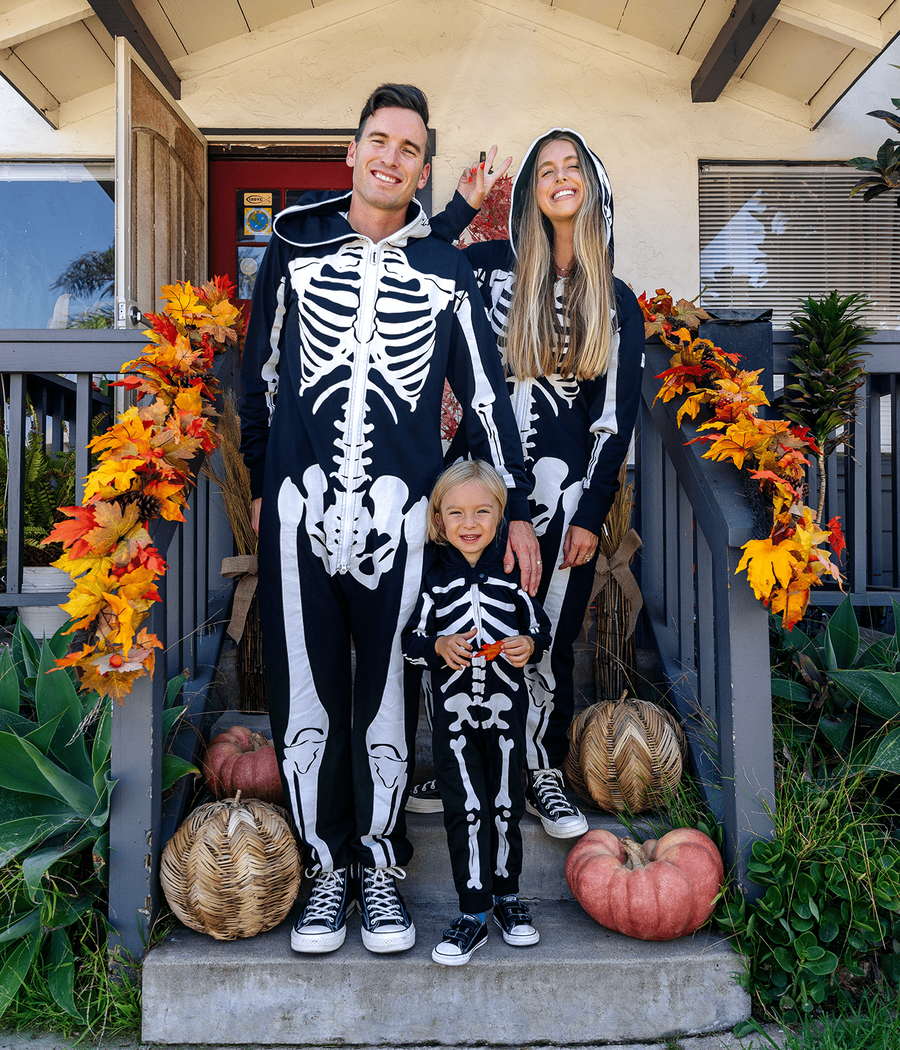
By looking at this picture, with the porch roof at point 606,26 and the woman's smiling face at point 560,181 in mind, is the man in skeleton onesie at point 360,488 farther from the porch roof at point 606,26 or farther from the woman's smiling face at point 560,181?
the porch roof at point 606,26

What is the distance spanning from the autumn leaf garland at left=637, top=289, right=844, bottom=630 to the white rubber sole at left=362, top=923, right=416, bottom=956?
122cm

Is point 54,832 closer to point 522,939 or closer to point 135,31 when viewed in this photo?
point 522,939

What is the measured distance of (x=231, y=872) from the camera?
81.7 inches

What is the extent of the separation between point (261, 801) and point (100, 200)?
443 cm

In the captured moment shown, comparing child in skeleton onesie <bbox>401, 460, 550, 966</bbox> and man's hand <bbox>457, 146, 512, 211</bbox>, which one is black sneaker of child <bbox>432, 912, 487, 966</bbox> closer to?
child in skeleton onesie <bbox>401, 460, 550, 966</bbox>

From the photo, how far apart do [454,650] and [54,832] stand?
1.12 metres

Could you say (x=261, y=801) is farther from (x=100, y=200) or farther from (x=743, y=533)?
(x=100, y=200)

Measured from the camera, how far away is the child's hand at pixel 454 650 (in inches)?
82.2

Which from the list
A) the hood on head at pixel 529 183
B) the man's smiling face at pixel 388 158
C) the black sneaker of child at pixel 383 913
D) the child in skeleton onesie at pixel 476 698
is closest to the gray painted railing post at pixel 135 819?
the black sneaker of child at pixel 383 913

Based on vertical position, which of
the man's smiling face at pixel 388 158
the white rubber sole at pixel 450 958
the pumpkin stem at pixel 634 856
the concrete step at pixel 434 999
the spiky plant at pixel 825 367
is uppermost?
the man's smiling face at pixel 388 158

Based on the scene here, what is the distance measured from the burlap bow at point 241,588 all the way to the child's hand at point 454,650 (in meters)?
1.19

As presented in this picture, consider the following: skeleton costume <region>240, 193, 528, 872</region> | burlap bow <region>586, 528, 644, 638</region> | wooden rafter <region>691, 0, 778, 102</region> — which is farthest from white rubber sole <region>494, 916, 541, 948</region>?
wooden rafter <region>691, 0, 778, 102</region>

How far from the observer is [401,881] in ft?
8.05

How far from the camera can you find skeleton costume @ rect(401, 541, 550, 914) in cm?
212
